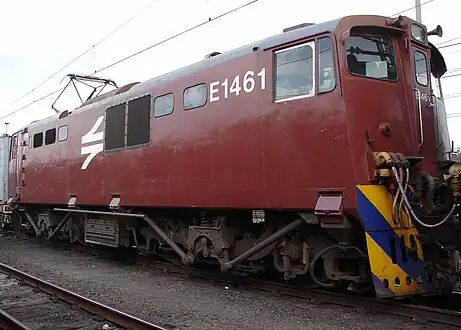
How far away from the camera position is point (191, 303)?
6.98 m

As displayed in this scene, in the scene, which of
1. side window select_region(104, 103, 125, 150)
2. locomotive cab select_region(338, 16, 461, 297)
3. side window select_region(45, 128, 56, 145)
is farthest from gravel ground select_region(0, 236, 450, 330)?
side window select_region(45, 128, 56, 145)

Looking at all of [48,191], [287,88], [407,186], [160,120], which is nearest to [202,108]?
[160,120]

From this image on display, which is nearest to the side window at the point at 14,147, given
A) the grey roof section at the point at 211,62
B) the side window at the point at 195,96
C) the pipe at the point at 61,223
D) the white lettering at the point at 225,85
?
the pipe at the point at 61,223

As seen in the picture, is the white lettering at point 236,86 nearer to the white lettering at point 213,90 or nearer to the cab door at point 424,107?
the white lettering at point 213,90

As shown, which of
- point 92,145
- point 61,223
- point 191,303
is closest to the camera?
point 191,303

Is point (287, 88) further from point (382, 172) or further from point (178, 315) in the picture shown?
point (178, 315)

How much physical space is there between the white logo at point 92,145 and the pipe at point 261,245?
4569 mm

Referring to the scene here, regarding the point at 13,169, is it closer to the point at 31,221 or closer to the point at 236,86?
the point at 31,221

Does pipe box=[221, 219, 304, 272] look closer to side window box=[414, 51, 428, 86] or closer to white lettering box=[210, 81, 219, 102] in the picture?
white lettering box=[210, 81, 219, 102]

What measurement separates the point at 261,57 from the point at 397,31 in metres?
1.82

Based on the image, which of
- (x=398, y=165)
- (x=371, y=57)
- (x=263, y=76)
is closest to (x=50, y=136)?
(x=263, y=76)

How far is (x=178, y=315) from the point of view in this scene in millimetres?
6328

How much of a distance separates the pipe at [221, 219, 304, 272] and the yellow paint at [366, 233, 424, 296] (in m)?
1.09

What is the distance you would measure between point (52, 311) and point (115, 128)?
4368mm
